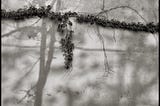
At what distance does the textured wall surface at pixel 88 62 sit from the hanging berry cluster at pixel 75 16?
31 mm

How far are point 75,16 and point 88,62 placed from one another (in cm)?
32

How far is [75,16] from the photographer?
1.84 meters

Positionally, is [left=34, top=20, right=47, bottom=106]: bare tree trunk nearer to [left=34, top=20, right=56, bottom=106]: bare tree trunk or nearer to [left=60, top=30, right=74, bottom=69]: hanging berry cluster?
[left=34, top=20, right=56, bottom=106]: bare tree trunk

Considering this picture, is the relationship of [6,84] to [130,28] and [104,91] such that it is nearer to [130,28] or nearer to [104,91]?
[104,91]

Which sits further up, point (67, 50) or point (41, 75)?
point (67, 50)

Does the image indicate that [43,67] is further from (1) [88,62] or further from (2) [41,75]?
(1) [88,62]

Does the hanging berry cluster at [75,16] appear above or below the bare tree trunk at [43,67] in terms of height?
above

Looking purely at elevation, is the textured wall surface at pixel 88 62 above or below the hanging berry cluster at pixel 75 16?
below

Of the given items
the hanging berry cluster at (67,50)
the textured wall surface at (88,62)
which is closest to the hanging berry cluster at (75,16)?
the textured wall surface at (88,62)

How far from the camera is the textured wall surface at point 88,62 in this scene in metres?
1.70

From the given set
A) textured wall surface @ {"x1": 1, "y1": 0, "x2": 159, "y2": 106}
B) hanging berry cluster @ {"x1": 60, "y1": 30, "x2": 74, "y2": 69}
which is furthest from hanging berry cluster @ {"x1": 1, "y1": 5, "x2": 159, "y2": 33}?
hanging berry cluster @ {"x1": 60, "y1": 30, "x2": 74, "y2": 69}

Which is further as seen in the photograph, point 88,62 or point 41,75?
point 88,62

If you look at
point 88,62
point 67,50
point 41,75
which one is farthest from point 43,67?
point 88,62

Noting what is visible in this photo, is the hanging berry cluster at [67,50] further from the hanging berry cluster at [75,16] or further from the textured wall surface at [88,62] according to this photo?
the hanging berry cluster at [75,16]
